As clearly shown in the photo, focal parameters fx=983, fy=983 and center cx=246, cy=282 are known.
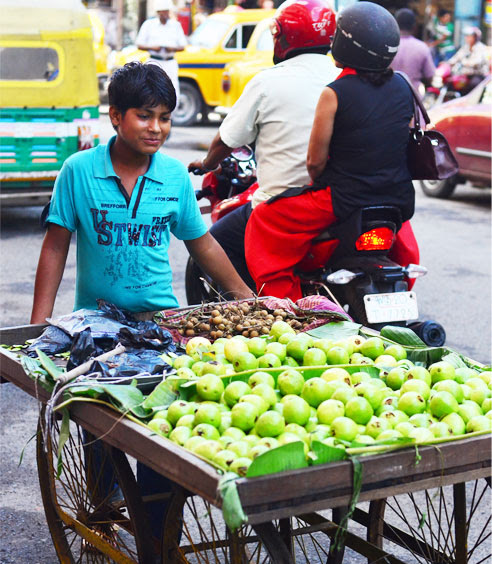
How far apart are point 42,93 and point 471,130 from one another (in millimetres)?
4938

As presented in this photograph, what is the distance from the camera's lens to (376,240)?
15.8 ft

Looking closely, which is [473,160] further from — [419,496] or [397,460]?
[397,460]

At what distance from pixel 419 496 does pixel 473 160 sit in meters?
7.57

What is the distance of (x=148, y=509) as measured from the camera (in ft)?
11.2

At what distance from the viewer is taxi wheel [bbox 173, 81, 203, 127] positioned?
18141mm

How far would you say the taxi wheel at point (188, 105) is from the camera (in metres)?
18.1

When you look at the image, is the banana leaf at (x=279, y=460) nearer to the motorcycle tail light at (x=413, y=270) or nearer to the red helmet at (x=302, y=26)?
the motorcycle tail light at (x=413, y=270)

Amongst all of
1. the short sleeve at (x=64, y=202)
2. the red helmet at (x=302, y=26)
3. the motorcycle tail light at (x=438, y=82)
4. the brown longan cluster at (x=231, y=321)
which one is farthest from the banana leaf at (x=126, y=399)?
the motorcycle tail light at (x=438, y=82)

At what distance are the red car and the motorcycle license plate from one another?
6518 millimetres

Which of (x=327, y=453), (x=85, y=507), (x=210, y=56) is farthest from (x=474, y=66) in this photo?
(x=327, y=453)

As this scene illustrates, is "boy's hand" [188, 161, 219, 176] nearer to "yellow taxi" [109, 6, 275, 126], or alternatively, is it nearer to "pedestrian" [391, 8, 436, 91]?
"pedestrian" [391, 8, 436, 91]

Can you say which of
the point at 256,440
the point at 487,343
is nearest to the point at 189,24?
the point at 487,343

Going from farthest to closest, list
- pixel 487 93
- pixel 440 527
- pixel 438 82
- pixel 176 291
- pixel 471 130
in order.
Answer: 1. pixel 438 82
2. pixel 487 93
3. pixel 471 130
4. pixel 176 291
5. pixel 440 527

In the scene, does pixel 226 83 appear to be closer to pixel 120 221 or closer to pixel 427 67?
pixel 427 67
